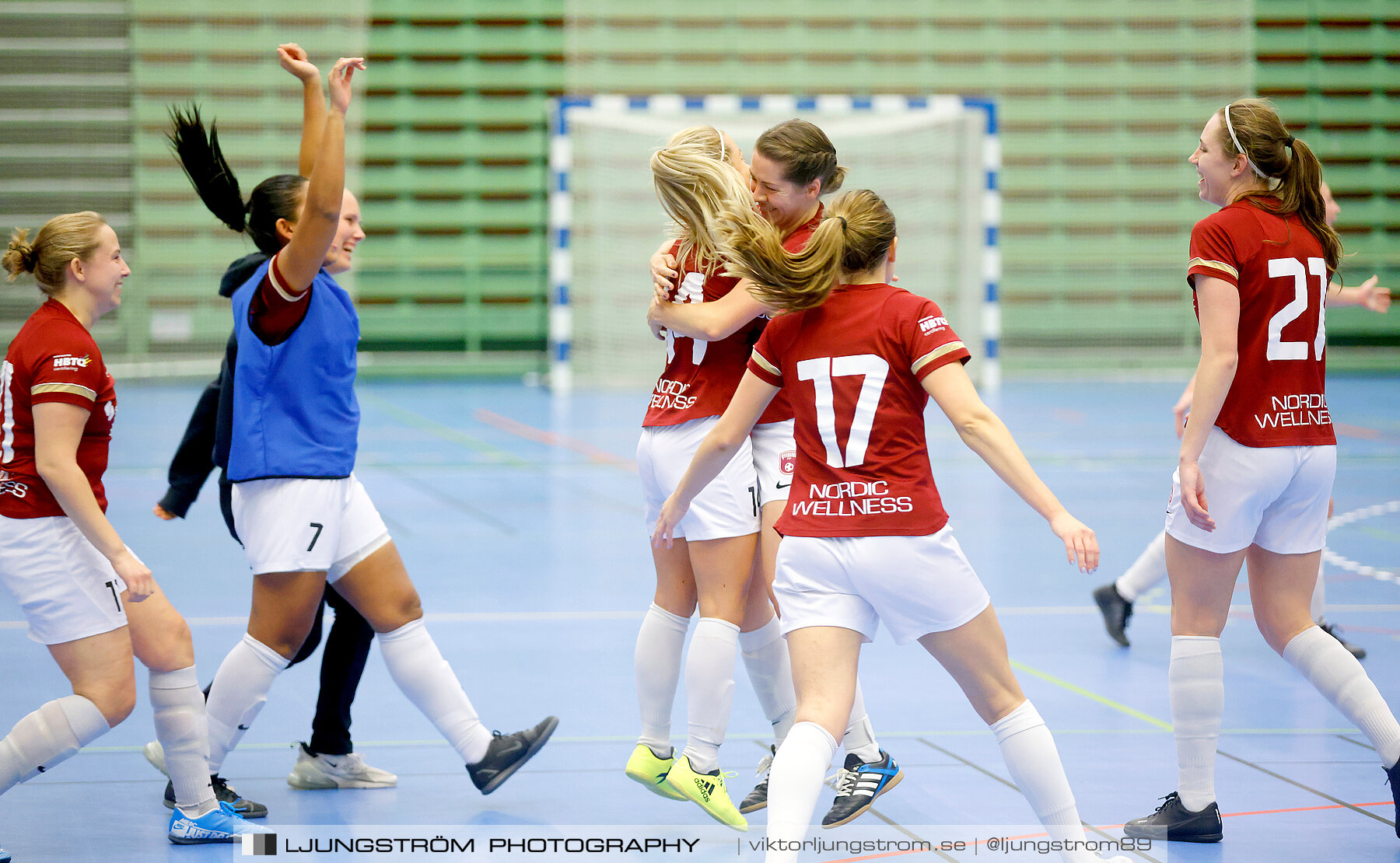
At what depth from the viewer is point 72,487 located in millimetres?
2781

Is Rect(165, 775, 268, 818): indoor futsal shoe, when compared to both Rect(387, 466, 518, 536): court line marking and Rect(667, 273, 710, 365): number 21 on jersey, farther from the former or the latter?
Rect(387, 466, 518, 536): court line marking

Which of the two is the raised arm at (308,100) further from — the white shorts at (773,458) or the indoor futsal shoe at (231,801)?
the indoor futsal shoe at (231,801)

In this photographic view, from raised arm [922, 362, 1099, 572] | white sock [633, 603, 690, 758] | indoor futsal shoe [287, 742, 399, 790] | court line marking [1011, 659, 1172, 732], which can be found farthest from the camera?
court line marking [1011, 659, 1172, 732]

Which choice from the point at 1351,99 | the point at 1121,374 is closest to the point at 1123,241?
the point at 1121,374

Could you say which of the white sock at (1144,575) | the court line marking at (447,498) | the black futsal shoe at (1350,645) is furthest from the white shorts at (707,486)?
the court line marking at (447,498)

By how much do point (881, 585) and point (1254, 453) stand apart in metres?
1.09

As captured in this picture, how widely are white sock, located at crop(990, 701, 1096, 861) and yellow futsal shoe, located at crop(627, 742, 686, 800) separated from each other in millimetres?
879

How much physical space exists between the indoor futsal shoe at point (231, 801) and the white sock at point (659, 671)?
96cm

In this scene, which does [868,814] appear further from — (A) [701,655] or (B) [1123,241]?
(B) [1123,241]

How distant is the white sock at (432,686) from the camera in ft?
10.9

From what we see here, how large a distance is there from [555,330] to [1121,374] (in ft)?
23.1

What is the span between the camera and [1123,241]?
53.8 ft

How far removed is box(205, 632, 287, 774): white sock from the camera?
3223 millimetres

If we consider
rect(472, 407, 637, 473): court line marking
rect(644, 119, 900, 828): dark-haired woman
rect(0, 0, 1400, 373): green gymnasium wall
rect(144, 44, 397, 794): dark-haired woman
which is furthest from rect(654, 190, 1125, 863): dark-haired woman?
rect(0, 0, 1400, 373): green gymnasium wall
